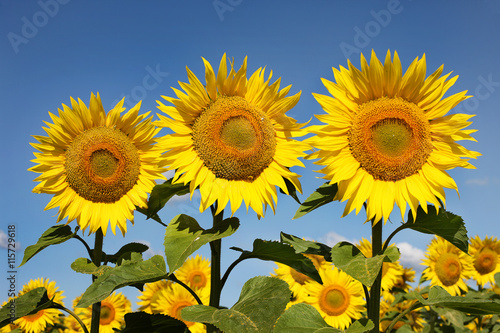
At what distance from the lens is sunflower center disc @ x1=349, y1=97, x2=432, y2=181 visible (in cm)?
344

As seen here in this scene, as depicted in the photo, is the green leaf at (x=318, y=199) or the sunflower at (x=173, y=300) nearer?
the green leaf at (x=318, y=199)

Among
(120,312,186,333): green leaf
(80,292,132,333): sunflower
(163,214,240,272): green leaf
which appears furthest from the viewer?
(80,292,132,333): sunflower

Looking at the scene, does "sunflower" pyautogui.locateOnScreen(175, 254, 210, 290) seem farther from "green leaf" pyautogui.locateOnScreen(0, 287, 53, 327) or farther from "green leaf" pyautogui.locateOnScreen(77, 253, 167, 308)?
"green leaf" pyautogui.locateOnScreen(77, 253, 167, 308)

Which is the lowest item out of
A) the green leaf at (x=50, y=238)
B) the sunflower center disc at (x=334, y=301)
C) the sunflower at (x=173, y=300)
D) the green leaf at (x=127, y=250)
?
the sunflower center disc at (x=334, y=301)

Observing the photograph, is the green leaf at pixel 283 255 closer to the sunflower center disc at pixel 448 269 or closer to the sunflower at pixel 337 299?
the sunflower at pixel 337 299

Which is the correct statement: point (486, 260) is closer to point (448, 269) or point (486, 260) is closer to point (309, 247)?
point (448, 269)

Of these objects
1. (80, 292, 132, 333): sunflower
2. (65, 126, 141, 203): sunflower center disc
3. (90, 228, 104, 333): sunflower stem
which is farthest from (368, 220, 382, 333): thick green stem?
(80, 292, 132, 333): sunflower

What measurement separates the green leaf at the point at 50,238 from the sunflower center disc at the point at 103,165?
1.19 feet

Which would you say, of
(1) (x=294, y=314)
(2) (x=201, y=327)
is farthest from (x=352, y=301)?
(1) (x=294, y=314)

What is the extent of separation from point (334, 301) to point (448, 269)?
9.06ft

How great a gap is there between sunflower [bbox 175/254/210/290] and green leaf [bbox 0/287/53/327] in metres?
2.46

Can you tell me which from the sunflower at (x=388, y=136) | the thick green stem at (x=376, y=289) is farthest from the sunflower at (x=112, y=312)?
the sunflower at (x=388, y=136)

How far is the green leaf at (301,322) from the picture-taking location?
3.17 metres

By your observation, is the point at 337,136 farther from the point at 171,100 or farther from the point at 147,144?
the point at 147,144
